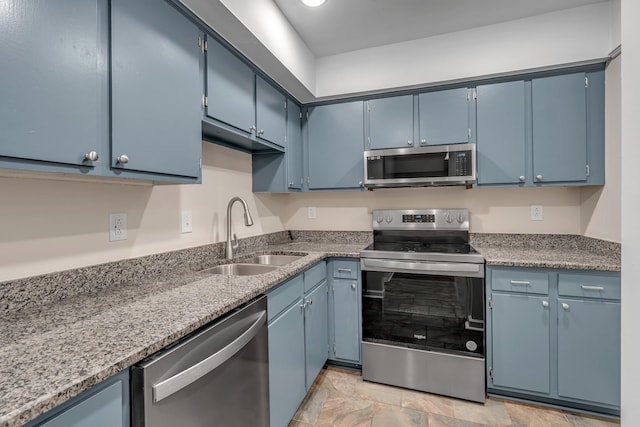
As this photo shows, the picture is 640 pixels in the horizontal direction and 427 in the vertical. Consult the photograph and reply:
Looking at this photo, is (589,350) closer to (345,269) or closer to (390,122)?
(345,269)

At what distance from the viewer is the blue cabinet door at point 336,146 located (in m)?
2.46

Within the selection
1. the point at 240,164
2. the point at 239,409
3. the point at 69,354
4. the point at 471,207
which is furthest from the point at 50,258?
the point at 471,207

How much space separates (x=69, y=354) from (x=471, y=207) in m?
2.57

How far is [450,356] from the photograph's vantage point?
1.90 metres

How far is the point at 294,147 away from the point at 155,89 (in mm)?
1397

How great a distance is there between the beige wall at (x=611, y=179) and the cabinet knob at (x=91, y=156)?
2.66 m

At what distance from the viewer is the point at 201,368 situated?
2.95 ft

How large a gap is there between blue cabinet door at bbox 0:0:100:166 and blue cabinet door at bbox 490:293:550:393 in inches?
88.5

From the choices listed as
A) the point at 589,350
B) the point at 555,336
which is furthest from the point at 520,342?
the point at 589,350

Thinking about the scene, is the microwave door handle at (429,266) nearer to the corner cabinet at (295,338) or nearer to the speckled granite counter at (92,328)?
the corner cabinet at (295,338)

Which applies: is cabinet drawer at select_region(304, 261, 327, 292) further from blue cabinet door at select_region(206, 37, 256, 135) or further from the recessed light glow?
the recessed light glow

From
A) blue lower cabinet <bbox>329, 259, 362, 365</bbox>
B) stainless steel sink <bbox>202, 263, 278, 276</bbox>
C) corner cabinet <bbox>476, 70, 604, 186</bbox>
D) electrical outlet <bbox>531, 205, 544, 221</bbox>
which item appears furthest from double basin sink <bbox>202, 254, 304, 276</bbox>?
electrical outlet <bbox>531, 205, 544, 221</bbox>

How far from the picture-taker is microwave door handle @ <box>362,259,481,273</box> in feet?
6.17
